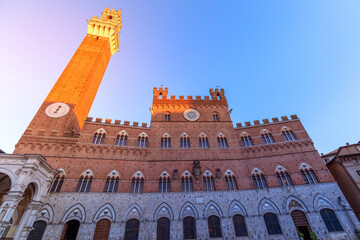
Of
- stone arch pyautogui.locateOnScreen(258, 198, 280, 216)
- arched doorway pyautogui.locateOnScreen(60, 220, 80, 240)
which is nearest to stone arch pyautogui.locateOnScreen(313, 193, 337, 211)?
stone arch pyautogui.locateOnScreen(258, 198, 280, 216)

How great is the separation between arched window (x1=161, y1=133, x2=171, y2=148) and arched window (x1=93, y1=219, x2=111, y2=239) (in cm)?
972

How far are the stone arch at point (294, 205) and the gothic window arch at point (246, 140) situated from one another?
6.99 meters

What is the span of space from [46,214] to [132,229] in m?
7.96

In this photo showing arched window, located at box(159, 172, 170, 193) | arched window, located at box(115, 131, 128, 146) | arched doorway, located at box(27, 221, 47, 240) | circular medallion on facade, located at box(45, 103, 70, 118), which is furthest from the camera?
circular medallion on facade, located at box(45, 103, 70, 118)

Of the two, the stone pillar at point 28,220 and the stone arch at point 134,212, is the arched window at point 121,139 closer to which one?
the stone arch at point 134,212

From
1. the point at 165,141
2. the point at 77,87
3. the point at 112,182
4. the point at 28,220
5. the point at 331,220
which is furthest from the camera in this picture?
the point at 77,87

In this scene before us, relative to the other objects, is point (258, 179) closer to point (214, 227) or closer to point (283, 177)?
point (283, 177)

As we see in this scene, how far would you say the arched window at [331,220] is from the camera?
16.2 m

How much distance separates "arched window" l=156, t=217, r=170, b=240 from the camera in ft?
53.0

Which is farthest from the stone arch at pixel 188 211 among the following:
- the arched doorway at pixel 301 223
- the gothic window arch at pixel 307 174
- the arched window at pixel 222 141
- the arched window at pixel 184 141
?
the gothic window arch at pixel 307 174

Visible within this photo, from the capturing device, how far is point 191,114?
969 inches

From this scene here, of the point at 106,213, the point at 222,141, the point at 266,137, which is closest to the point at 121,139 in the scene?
the point at 106,213

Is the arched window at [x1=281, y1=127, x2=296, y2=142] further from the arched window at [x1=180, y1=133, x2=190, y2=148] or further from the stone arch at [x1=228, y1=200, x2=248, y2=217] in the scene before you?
the arched window at [x1=180, y1=133, x2=190, y2=148]

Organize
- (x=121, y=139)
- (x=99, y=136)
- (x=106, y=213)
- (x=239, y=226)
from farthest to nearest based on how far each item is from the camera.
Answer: (x=121, y=139), (x=99, y=136), (x=239, y=226), (x=106, y=213)
